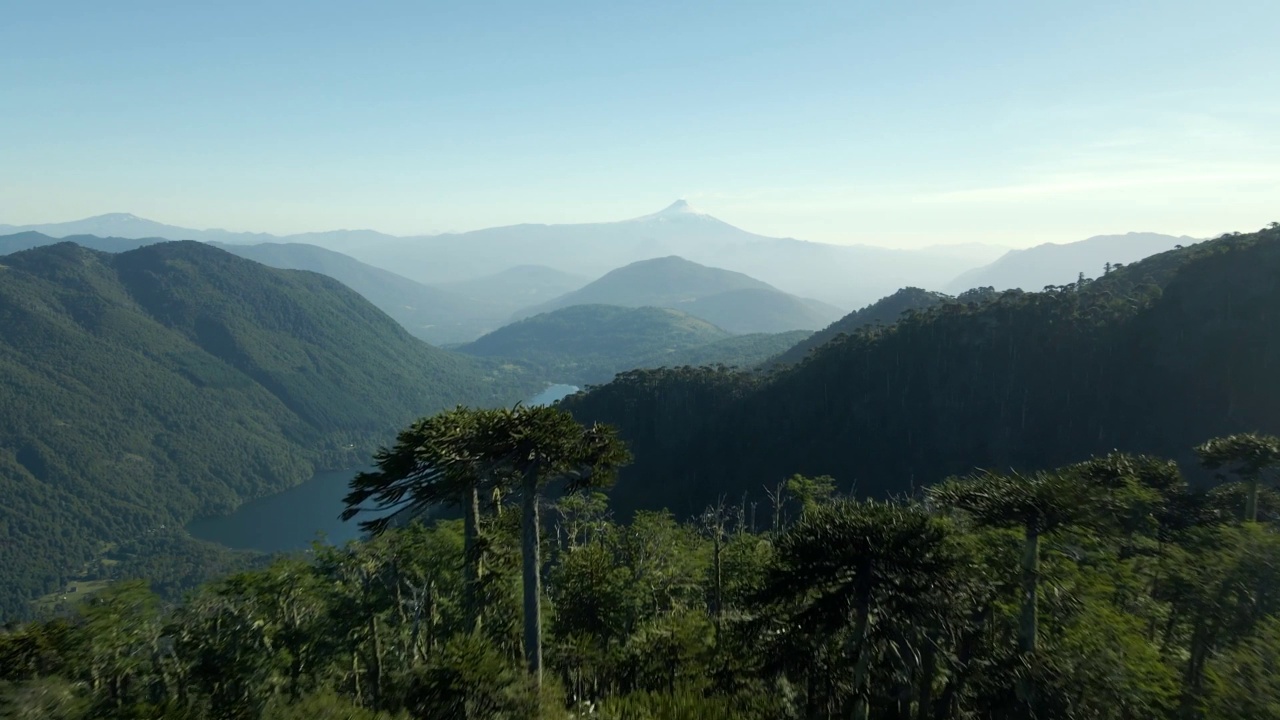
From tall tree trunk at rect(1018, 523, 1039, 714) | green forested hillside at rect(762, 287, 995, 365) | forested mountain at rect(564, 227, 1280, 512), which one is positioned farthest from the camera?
green forested hillside at rect(762, 287, 995, 365)

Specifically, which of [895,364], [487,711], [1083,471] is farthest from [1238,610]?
[895,364]

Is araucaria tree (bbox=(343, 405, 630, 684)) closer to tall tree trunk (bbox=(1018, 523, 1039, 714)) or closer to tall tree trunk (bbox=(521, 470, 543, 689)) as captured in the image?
tall tree trunk (bbox=(521, 470, 543, 689))

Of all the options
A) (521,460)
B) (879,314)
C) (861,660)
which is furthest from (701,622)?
(879,314)

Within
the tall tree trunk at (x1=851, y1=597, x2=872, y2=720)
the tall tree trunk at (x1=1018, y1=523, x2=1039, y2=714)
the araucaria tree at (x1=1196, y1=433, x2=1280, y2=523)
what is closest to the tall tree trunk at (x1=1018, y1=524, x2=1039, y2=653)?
the tall tree trunk at (x1=1018, y1=523, x2=1039, y2=714)

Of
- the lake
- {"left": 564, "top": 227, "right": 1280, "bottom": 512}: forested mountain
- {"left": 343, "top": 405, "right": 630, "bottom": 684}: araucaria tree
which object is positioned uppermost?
{"left": 343, "top": 405, "right": 630, "bottom": 684}: araucaria tree

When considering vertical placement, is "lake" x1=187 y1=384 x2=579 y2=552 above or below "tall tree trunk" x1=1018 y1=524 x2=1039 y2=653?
below

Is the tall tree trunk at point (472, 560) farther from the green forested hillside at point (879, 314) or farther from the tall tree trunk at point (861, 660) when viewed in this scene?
the green forested hillside at point (879, 314)
